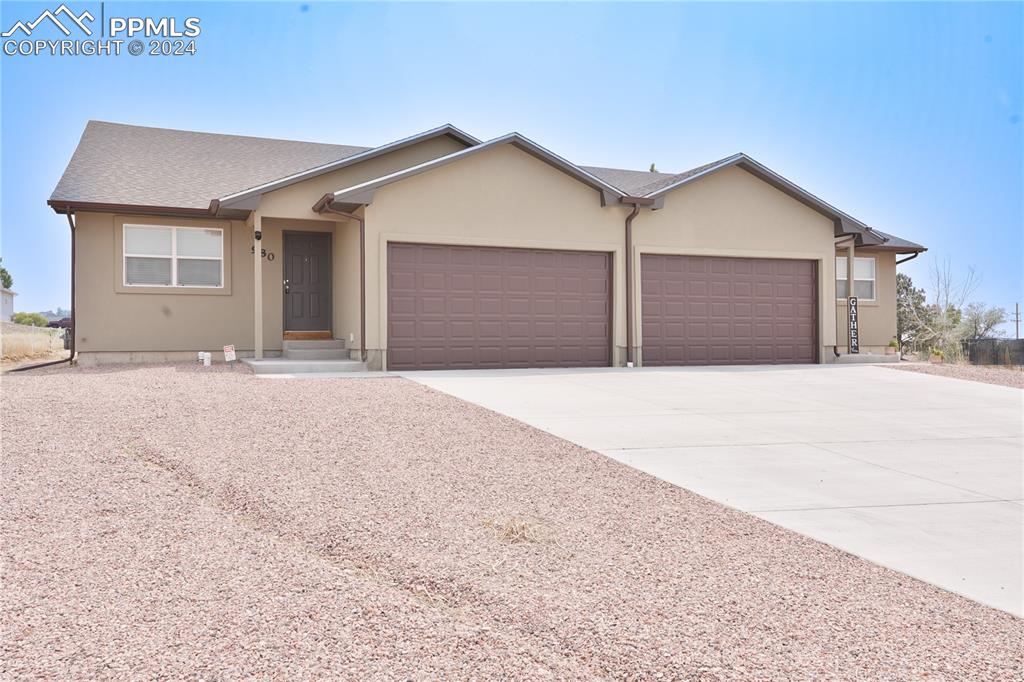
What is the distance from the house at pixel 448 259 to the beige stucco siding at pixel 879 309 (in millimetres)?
3812

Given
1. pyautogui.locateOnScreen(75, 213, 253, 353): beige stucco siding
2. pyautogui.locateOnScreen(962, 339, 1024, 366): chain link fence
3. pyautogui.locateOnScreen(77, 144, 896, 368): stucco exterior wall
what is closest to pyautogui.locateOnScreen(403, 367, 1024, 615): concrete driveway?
pyautogui.locateOnScreen(77, 144, 896, 368): stucco exterior wall

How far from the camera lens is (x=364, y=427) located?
7.19m

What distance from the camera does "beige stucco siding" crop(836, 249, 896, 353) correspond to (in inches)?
782

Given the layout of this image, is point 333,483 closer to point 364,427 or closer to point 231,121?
point 364,427

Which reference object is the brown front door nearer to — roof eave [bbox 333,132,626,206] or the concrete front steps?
the concrete front steps

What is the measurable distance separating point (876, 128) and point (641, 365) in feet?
46.6

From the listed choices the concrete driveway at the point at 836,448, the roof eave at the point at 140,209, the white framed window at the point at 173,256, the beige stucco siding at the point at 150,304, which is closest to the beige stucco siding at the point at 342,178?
the roof eave at the point at 140,209

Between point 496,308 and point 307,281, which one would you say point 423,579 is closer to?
point 496,308

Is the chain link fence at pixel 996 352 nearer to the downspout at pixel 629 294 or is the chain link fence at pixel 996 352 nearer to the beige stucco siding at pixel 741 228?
the beige stucco siding at pixel 741 228

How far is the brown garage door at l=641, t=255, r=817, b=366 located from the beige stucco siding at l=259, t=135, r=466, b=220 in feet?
18.0

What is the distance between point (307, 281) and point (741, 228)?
969cm

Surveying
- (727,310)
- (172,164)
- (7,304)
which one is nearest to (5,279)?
(7,304)

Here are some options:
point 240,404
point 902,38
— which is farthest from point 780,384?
point 902,38

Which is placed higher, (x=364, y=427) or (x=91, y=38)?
(x=91, y=38)
